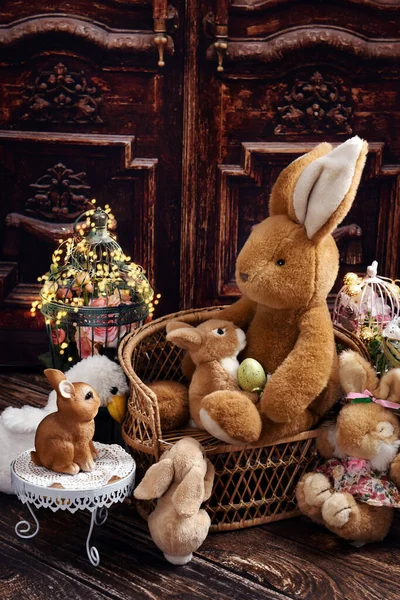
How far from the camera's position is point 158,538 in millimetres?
1806

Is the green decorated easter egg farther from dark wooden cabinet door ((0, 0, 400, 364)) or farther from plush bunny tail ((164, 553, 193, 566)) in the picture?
dark wooden cabinet door ((0, 0, 400, 364))

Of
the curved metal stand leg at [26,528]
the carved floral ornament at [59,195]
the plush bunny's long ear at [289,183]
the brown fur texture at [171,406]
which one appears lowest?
the curved metal stand leg at [26,528]

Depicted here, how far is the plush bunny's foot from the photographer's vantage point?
73.4 inches

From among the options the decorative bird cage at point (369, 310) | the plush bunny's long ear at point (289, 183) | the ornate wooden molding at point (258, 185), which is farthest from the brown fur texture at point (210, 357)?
the ornate wooden molding at point (258, 185)

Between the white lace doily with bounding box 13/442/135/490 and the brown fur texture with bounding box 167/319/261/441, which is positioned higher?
the brown fur texture with bounding box 167/319/261/441

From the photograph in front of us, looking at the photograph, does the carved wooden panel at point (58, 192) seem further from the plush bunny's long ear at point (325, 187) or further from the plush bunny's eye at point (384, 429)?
the plush bunny's eye at point (384, 429)

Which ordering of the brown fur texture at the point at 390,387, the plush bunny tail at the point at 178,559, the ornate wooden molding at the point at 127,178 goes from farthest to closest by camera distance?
the ornate wooden molding at the point at 127,178
the brown fur texture at the point at 390,387
the plush bunny tail at the point at 178,559

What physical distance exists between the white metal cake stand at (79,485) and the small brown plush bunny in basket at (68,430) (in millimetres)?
24

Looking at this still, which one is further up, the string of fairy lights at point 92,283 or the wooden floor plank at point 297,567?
the string of fairy lights at point 92,283

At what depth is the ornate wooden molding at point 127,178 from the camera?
2748 millimetres

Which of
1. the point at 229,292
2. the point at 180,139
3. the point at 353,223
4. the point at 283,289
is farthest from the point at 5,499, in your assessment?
the point at 353,223

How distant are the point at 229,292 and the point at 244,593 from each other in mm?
1332

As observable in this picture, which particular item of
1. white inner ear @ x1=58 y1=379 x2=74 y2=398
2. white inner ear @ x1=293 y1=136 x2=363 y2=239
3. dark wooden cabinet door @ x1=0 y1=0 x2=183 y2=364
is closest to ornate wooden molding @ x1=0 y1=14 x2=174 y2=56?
dark wooden cabinet door @ x1=0 y1=0 x2=183 y2=364

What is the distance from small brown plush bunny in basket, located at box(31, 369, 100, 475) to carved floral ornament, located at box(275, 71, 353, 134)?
4.42 ft
